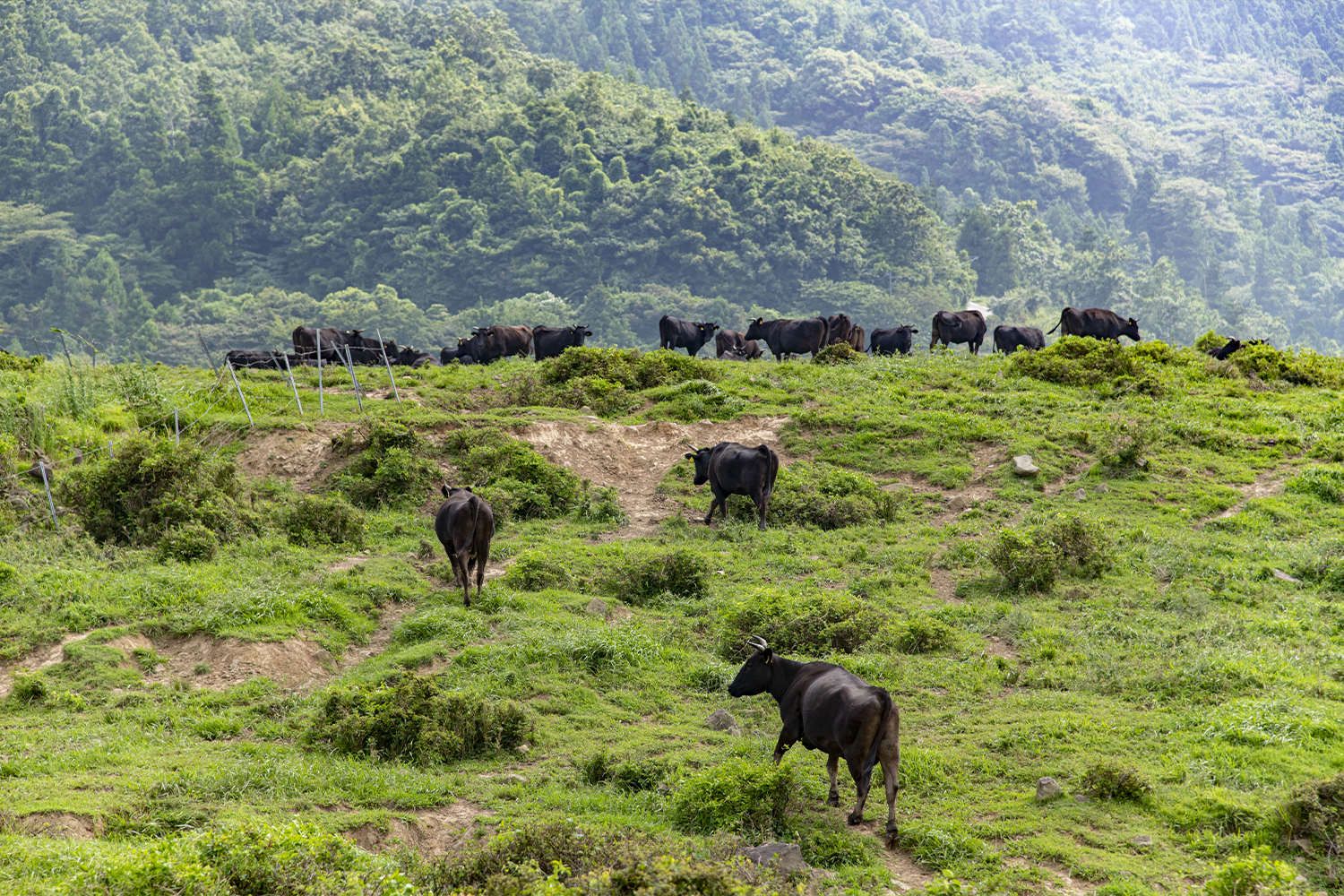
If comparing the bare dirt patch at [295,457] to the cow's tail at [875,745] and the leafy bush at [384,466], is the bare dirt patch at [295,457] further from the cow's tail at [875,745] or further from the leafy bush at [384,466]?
the cow's tail at [875,745]

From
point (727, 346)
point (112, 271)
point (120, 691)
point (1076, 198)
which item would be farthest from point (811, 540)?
point (1076, 198)

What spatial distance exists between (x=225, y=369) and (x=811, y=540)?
13726 millimetres

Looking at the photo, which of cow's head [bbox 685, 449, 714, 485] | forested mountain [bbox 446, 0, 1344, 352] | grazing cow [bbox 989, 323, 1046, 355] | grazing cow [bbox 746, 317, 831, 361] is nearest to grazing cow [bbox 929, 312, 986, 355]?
grazing cow [bbox 989, 323, 1046, 355]

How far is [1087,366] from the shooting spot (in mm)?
23672

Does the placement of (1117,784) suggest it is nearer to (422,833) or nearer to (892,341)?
(422,833)

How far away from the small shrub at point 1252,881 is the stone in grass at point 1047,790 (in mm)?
1704

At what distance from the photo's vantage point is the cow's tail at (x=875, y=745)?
7809mm

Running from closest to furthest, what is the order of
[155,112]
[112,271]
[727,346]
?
[727,346]
[112,271]
[155,112]

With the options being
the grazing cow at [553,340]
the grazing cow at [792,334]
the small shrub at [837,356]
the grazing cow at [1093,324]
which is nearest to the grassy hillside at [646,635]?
the small shrub at [837,356]

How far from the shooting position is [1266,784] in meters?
8.34

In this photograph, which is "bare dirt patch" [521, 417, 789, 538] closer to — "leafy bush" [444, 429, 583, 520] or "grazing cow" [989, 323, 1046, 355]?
"leafy bush" [444, 429, 583, 520]

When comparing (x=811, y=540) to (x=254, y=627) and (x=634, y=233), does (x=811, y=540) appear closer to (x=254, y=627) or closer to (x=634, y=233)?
(x=254, y=627)

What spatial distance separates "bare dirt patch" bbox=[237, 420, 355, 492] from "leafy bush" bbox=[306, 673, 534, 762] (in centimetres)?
904

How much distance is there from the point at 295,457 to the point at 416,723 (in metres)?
10.4
